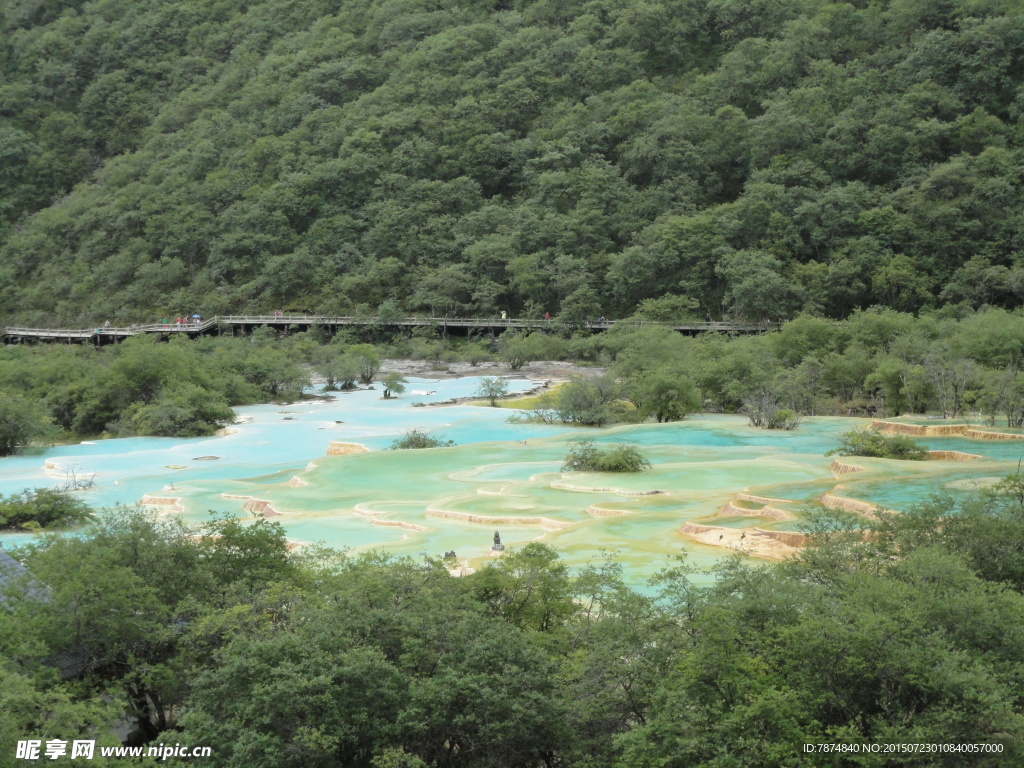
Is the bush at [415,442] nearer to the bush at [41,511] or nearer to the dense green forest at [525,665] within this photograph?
the bush at [41,511]

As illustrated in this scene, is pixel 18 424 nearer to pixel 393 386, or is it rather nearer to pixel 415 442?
pixel 415 442

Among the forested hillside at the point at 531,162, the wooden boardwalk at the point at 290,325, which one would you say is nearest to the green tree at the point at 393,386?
the wooden boardwalk at the point at 290,325

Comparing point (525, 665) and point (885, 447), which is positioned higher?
point (885, 447)

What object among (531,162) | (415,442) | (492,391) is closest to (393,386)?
(492,391)

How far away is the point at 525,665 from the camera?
11.3m

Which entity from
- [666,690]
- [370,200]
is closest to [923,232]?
[370,200]

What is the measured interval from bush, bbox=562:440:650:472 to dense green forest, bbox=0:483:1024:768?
42.0 feet

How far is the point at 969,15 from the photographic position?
6812 cm

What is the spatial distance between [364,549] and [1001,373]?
22.3 metres

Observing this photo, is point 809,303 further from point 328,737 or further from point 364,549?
point 328,737

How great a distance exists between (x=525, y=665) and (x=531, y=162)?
211ft

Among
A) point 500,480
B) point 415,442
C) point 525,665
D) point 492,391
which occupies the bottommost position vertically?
point 500,480

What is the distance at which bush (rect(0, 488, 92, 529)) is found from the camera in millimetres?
22219

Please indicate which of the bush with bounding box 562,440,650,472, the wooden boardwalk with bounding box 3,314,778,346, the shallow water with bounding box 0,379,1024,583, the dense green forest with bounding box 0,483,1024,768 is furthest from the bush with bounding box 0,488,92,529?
the wooden boardwalk with bounding box 3,314,778,346
